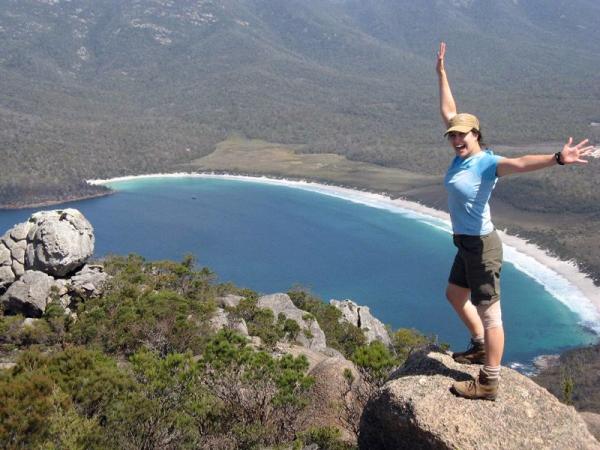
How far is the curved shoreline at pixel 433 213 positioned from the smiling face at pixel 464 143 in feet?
194

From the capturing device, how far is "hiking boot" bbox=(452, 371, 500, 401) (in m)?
6.62

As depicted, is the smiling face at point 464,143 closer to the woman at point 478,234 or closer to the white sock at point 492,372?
the woman at point 478,234

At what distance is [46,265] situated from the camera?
25.4 m

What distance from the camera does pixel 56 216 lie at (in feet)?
88.3

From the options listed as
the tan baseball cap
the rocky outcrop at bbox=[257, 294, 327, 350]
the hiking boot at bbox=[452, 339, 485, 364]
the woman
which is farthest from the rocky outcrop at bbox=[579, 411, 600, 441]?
the rocky outcrop at bbox=[257, 294, 327, 350]

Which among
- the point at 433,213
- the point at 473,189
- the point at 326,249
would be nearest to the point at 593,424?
the point at 473,189

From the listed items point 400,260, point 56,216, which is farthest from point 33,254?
point 400,260

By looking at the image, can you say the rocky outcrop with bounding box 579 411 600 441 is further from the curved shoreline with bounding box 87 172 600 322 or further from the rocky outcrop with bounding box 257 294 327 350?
the curved shoreline with bounding box 87 172 600 322

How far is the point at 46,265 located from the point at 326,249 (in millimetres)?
57716

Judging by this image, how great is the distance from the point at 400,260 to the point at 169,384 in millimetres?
66271

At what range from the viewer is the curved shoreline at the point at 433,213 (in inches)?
2554

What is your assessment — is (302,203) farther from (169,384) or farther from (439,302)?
(169,384)

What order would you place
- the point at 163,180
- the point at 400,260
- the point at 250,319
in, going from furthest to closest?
the point at 163,180
the point at 400,260
the point at 250,319

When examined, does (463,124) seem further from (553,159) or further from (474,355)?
(474,355)
